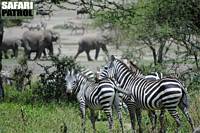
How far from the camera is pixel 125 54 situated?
2580cm

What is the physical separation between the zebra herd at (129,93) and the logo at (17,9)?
6.75 metres

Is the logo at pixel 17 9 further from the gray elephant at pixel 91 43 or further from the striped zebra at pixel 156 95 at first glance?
the gray elephant at pixel 91 43

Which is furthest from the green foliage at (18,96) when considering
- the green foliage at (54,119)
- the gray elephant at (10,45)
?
the gray elephant at (10,45)

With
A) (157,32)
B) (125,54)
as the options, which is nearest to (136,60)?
(125,54)

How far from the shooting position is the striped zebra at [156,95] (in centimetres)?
1265

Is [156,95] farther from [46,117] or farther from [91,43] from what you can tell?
[91,43]

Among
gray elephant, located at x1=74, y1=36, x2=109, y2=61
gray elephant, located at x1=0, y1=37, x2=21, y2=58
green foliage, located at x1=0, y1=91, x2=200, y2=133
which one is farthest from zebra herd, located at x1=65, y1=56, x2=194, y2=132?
gray elephant, located at x1=0, y1=37, x2=21, y2=58

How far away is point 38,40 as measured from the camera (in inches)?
1636

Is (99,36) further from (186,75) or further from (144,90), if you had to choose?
(144,90)

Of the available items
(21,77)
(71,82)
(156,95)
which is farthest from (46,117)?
(21,77)

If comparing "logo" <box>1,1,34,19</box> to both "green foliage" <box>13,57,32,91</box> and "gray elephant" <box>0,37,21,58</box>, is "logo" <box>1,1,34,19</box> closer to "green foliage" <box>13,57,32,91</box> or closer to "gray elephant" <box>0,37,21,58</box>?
"green foliage" <box>13,57,32,91</box>

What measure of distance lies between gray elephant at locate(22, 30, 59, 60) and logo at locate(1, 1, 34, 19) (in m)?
18.3

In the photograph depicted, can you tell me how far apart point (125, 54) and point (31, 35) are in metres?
17.2

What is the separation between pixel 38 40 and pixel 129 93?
2835 cm
